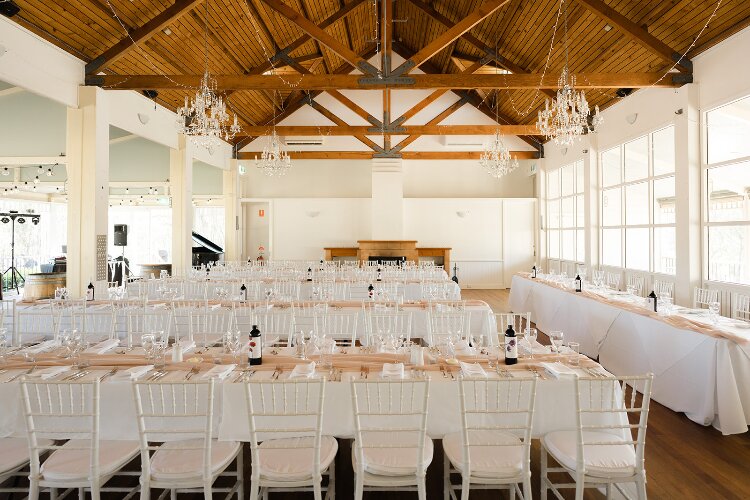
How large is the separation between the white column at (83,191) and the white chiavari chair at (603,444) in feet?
25.2

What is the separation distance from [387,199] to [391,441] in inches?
453

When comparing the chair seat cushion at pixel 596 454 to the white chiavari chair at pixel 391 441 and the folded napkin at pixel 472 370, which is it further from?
the white chiavari chair at pixel 391 441

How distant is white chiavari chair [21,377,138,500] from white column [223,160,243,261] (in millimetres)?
11681

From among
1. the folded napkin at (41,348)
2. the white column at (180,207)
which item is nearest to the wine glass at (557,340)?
the folded napkin at (41,348)

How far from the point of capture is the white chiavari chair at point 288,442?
219cm

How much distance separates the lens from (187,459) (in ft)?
7.78

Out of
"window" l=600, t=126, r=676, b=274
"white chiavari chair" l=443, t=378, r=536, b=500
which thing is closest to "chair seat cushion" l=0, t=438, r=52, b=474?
"white chiavari chair" l=443, t=378, r=536, b=500

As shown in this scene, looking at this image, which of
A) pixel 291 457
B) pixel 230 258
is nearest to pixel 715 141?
pixel 291 457

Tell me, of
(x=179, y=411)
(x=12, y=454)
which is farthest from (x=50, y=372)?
(x=179, y=411)

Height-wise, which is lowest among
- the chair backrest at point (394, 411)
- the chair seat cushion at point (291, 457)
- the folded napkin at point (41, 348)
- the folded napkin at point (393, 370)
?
the chair seat cushion at point (291, 457)

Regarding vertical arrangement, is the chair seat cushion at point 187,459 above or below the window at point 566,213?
below

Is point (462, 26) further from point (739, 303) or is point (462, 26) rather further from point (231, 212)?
point (231, 212)

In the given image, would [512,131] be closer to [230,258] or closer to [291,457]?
[230,258]

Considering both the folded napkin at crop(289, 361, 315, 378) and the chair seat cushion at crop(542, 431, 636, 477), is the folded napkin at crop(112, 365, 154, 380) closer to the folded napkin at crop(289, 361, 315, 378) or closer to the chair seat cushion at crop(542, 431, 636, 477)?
the folded napkin at crop(289, 361, 315, 378)
